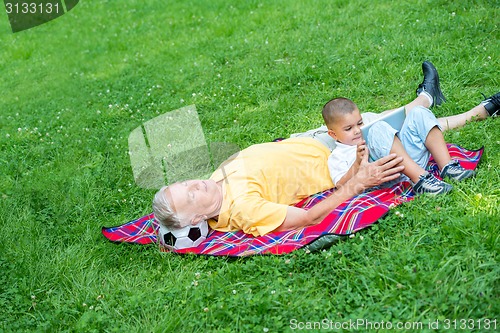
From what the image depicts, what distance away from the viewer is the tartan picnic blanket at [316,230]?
400 cm

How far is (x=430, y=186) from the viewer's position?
4.15m

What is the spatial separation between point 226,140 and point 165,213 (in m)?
2.05

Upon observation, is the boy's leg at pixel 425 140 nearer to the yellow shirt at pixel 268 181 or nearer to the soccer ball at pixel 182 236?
the yellow shirt at pixel 268 181

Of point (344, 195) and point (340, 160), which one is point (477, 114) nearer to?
point (340, 160)

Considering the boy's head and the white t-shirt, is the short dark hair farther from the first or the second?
the white t-shirt

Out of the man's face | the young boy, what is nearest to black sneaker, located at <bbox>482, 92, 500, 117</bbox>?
the young boy

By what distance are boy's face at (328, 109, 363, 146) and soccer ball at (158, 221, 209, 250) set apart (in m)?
1.40

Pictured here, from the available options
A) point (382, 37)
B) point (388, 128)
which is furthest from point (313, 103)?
point (388, 128)

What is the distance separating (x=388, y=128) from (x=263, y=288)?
64.5 inches

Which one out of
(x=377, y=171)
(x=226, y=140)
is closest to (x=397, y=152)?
(x=377, y=171)

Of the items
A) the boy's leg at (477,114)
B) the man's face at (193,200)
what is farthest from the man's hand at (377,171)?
the boy's leg at (477,114)

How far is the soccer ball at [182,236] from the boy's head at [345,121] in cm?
140

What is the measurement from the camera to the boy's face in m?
4.77

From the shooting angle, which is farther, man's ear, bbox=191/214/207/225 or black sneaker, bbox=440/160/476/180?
man's ear, bbox=191/214/207/225
